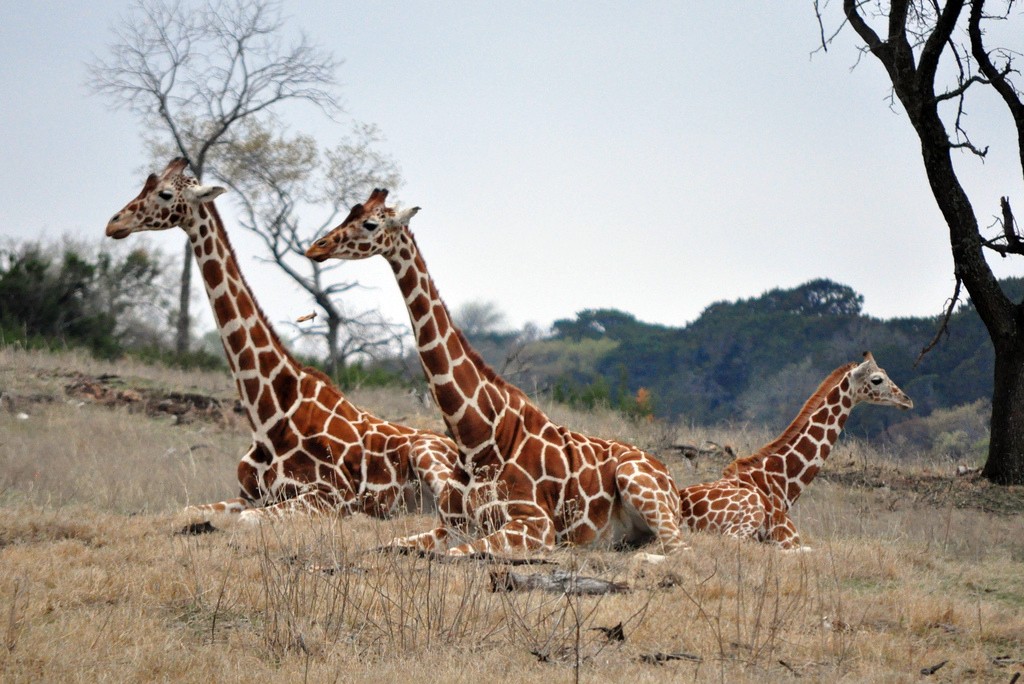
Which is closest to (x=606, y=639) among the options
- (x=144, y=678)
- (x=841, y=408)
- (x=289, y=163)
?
(x=144, y=678)

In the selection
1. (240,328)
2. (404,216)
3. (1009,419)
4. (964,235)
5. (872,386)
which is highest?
(964,235)

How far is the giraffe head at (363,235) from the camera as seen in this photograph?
27.1ft

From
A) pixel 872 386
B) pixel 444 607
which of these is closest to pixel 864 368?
pixel 872 386

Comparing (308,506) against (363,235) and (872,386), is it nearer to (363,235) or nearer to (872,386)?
(363,235)

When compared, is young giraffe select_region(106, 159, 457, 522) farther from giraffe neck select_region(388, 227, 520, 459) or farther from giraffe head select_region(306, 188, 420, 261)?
giraffe head select_region(306, 188, 420, 261)

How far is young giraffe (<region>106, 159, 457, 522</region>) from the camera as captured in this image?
30.1 ft

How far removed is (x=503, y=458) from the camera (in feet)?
27.2

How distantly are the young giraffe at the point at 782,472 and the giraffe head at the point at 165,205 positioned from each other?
15.2ft

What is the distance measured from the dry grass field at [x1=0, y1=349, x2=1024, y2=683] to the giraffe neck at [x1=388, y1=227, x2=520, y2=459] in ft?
3.09

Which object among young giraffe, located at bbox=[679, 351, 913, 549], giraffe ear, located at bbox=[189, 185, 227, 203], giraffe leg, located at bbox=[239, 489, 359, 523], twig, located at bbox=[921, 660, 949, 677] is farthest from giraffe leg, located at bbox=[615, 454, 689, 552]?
giraffe ear, located at bbox=[189, 185, 227, 203]

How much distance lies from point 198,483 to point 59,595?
5.58 metres

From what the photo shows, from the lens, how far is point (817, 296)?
156 ft

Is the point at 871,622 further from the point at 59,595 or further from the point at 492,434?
the point at 59,595

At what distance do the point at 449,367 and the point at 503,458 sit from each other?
0.79 meters
